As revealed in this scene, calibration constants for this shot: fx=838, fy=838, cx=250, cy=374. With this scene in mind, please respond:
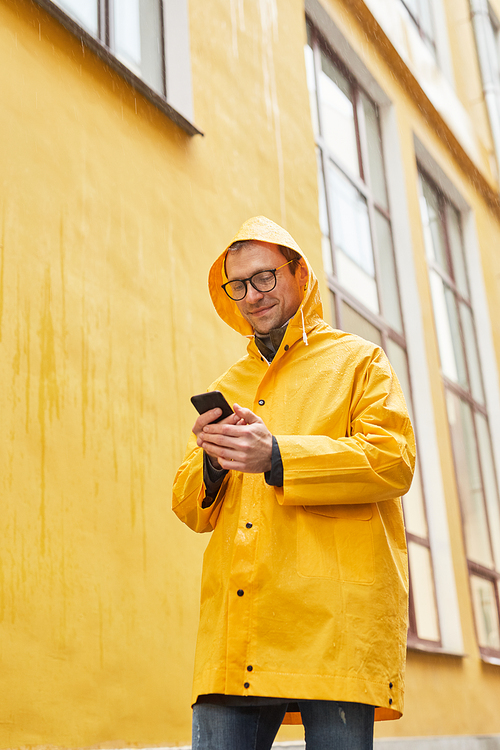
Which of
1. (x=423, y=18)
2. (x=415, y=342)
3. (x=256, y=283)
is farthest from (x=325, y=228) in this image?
(x=423, y=18)

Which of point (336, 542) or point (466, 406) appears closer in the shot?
point (336, 542)

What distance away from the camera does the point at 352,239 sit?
7664 millimetres

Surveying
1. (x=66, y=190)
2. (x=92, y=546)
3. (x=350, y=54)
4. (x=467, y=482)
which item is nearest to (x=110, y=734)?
(x=92, y=546)

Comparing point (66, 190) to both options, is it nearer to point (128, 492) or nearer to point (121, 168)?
point (121, 168)

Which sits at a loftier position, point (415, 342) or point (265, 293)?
point (415, 342)

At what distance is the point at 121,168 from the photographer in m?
4.11

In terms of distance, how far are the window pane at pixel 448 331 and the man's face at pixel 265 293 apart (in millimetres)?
6652

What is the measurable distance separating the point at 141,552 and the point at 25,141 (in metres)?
1.81

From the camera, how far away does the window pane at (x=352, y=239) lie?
24.1ft

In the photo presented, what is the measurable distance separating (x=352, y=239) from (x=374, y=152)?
1.56 meters

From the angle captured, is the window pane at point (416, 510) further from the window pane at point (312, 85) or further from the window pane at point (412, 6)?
the window pane at point (412, 6)

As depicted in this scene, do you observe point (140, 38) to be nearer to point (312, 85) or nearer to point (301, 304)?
point (312, 85)

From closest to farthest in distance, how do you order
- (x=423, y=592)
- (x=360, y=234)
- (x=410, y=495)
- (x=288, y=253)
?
(x=288, y=253) → (x=423, y=592) → (x=410, y=495) → (x=360, y=234)

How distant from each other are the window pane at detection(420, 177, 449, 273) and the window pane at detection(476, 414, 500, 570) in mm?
1914
